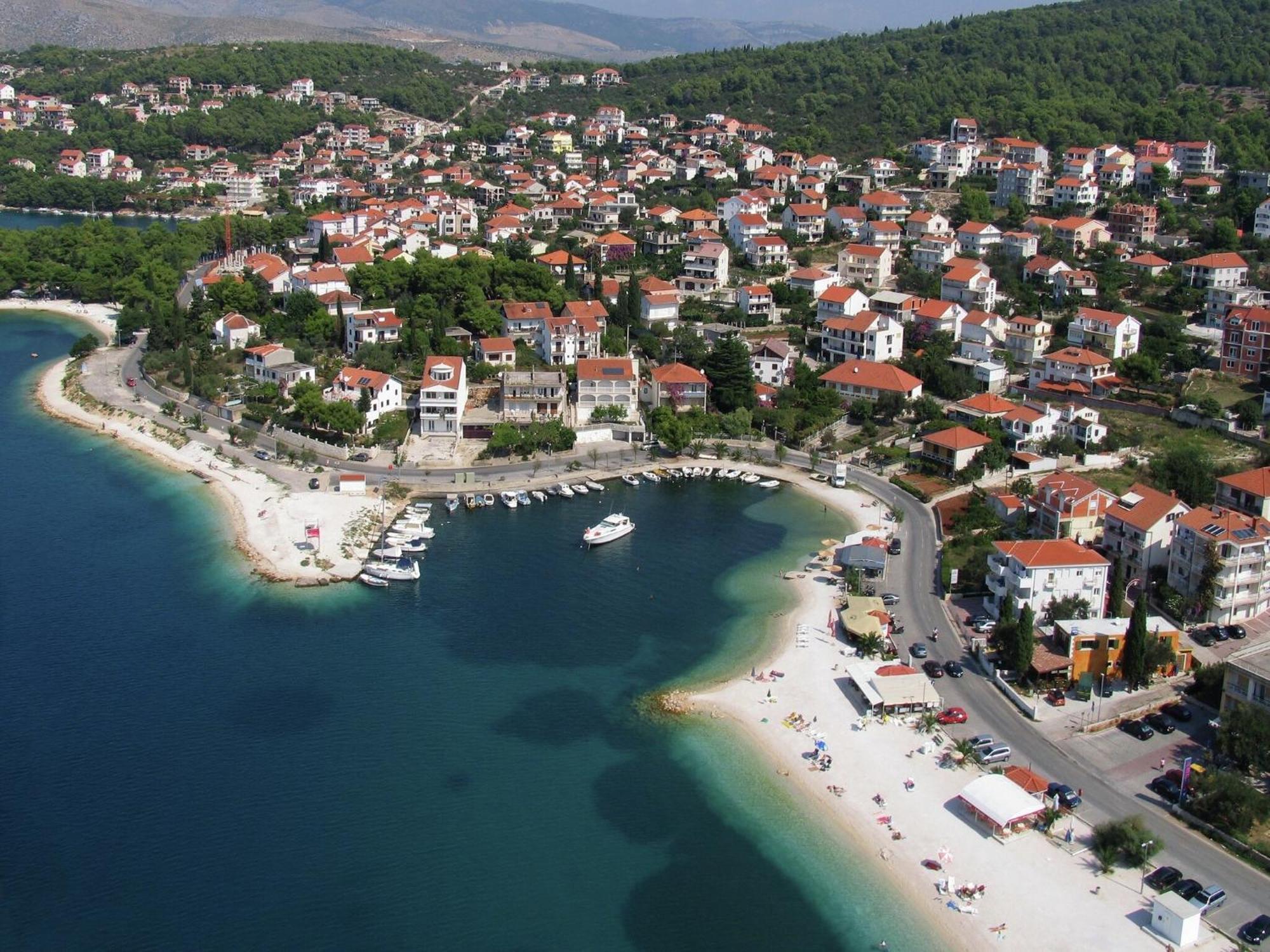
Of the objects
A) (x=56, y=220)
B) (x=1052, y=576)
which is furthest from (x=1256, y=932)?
(x=56, y=220)

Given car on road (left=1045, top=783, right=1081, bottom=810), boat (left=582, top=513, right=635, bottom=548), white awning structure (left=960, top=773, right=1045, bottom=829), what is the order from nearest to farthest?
white awning structure (left=960, top=773, right=1045, bottom=829)
car on road (left=1045, top=783, right=1081, bottom=810)
boat (left=582, top=513, right=635, bottom=548)

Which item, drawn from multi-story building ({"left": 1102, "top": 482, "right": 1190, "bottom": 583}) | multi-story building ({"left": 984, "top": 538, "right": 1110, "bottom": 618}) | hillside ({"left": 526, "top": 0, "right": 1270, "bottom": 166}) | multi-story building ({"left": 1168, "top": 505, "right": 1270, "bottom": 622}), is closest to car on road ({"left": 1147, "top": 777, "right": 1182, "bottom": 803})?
multi-story building ({"left": 984, "top": 538, "right": 1110, "bottom": 618})

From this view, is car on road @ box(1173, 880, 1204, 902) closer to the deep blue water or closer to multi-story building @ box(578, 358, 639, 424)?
multi-story building @ box(578, 358, 639, 424)

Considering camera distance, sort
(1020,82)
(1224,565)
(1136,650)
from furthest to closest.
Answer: (1020,82) < (1224,565) < (1136,650)

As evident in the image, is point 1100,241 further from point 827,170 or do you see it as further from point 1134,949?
point 1134,949

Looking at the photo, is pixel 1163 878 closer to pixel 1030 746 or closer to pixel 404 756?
pixel 1030 746
